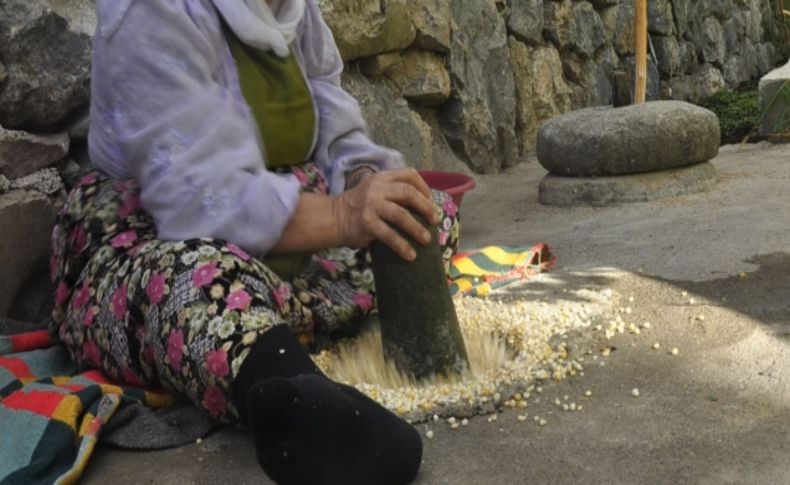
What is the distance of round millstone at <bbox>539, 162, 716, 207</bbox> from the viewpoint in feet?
12.6

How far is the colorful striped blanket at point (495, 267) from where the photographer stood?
242 centimetres

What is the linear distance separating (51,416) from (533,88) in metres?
4.32

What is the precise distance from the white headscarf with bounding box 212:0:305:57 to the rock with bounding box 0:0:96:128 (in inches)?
24.5

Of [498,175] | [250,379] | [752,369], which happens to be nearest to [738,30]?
[498,175]

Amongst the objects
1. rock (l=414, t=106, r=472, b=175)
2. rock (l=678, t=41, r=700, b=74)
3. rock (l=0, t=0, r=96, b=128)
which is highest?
rock (l=0, t=0, r=96, b=128)

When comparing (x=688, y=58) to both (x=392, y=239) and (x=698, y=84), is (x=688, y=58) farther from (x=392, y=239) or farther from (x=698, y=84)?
(x=392, y=239)

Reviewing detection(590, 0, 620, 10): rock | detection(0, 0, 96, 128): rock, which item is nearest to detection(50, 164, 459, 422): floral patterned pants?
detection(0, 0, 96, 128): rock

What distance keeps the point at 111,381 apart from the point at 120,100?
20.9 inches

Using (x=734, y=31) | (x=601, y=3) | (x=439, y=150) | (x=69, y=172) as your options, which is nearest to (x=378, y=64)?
(x=439, y=150)

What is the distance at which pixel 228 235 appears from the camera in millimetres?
1645

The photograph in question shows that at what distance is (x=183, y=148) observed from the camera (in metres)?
1.65

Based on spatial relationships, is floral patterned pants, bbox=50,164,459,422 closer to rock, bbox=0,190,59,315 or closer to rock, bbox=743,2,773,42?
rock, bbox=0,190,59,315

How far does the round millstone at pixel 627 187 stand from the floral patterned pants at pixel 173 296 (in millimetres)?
2035

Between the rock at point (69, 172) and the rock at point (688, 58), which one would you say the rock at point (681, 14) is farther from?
the rock at point (69, 172)
